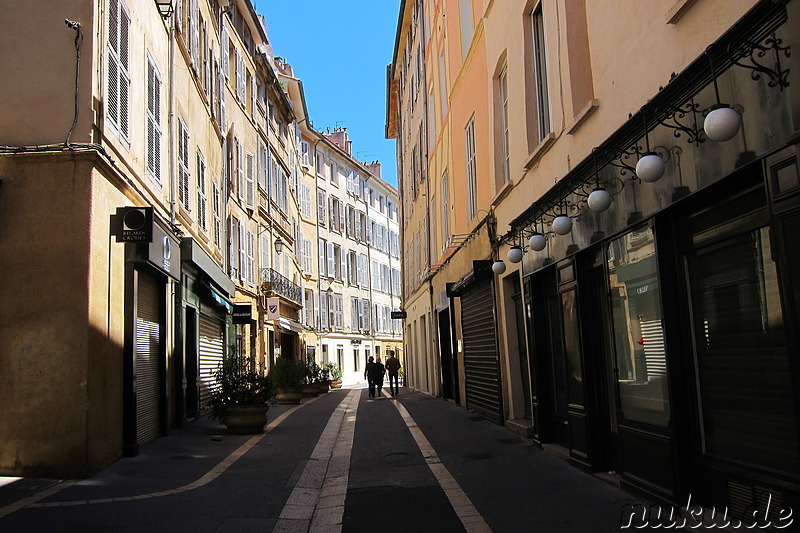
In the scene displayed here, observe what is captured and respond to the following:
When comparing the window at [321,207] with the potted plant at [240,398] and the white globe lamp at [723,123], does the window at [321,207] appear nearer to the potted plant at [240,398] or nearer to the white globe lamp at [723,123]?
the potted plant at [240,398]

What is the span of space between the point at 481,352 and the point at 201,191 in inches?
289

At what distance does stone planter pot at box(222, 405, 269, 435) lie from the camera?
12516 mm

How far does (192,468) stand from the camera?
9.11 metres

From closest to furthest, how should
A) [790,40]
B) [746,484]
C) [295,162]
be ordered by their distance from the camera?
[790,40] → [746,484] → [295,162]

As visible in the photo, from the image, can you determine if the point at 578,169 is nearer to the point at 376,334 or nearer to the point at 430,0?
the point at 430,0

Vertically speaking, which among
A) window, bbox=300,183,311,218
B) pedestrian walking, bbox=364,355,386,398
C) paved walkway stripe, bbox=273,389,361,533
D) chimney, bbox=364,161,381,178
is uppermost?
chimney, bbox=364,161,381,178

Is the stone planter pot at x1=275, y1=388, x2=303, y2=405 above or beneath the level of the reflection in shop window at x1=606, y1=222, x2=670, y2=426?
beneath

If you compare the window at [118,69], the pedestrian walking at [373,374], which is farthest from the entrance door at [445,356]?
the window at [118,69]

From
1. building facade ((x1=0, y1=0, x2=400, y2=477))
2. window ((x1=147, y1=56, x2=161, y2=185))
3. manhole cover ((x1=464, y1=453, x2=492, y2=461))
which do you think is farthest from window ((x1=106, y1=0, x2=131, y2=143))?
manhole cover ((x1=464, y1=453, x2=492, y2=461))

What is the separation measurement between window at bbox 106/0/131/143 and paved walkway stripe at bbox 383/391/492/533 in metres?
5.91

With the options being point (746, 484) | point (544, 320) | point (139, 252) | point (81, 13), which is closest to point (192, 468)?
point (139, 252)

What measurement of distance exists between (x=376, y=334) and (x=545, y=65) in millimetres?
44296

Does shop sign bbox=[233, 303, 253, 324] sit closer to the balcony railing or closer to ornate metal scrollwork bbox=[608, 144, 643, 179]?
the balcony railing

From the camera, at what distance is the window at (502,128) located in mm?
12070
